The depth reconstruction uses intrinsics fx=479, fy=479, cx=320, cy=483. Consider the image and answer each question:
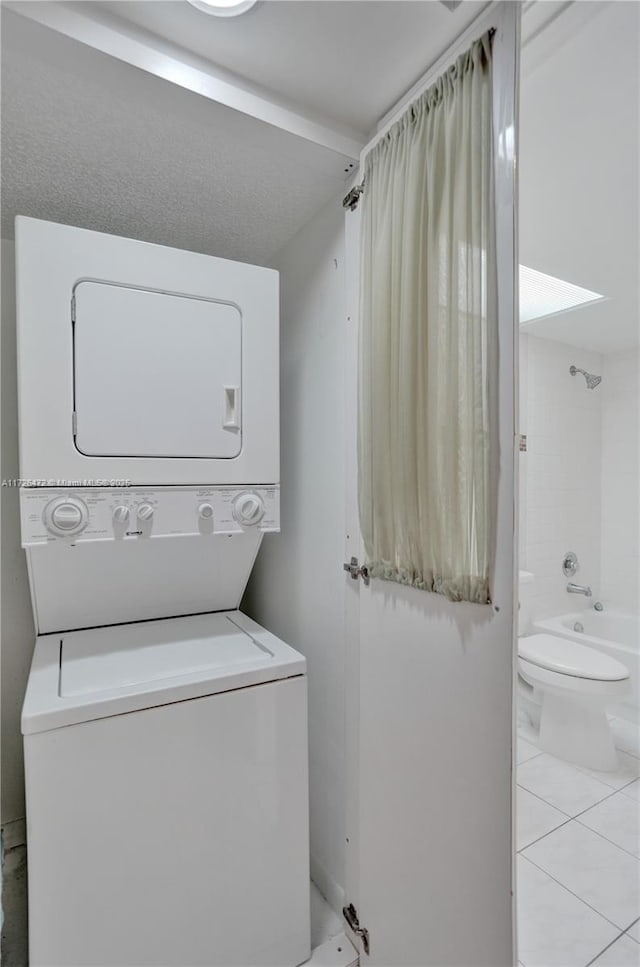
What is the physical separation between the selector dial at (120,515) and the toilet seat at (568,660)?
252cm

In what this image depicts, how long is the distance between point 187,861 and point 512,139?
211 cm

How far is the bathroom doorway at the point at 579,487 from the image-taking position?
1603 millimetres

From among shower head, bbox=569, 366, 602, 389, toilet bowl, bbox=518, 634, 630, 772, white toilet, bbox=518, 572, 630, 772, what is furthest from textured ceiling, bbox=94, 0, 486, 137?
shower head, bbox=569, 366, 602, 389

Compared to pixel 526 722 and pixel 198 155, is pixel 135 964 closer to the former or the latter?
pixel 198 155

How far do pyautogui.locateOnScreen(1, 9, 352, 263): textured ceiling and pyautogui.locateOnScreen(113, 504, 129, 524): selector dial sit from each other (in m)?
1.22

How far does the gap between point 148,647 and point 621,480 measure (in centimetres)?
429

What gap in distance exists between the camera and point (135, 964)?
53.4 inches

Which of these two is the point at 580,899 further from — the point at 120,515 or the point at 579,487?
the point at 579,487

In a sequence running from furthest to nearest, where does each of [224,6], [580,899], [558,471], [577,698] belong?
[558,471]
[577,698]
[580,899]
[224,6]

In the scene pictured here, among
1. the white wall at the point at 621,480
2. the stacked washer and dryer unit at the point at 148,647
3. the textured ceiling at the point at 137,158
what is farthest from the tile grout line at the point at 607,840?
the textured ceiling at the point at 137,158

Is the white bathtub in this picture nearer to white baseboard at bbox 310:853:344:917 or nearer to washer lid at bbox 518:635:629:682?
washer lid at bbox 518:635:629:682

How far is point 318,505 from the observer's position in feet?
6.64

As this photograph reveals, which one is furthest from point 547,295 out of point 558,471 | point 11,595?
point 11,595

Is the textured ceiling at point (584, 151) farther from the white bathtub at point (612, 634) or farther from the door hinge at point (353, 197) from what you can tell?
the white bathtub at point (612, 634)
